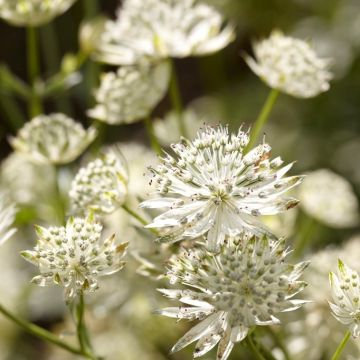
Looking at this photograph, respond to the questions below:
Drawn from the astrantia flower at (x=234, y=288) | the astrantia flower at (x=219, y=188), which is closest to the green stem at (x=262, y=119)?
the astrantia flower at (x=219, y=188)

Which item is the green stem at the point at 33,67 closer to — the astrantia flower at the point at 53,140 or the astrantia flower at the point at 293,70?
the astrantia flower at the point at 53,140

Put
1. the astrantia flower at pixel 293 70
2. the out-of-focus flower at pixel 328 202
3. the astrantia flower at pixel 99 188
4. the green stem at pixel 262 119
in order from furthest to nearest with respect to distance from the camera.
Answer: the out-of-focus flower at pixel 328 202 → the astrantia flower at pixel 293 70 → the green stem at pixel 262 119 → the astrantia flower at pixel 99 188

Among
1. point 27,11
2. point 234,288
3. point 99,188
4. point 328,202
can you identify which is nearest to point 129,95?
point 27,11

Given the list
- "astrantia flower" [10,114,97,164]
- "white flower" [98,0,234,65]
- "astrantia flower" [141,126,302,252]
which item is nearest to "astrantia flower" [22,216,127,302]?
"astrantia flower" [141,126,302,252]

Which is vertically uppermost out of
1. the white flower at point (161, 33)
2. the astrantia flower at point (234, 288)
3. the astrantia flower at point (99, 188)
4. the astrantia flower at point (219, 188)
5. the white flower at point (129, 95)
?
the astrantia flower at point (219, 188)

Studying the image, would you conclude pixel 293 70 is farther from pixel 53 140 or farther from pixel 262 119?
pixel 53 140

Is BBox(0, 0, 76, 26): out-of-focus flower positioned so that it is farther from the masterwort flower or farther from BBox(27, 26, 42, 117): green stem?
the masterwort flower

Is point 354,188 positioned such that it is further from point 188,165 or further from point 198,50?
point 188,165
